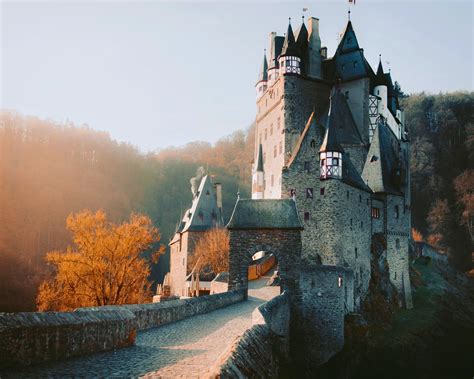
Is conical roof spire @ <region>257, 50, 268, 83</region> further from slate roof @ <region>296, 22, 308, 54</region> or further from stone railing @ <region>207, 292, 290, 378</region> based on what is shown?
stone railing @ <region>207, 292, 290, 378</region>

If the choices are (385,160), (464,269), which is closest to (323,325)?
(385,160)

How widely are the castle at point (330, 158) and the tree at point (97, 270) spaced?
11283 millimetres

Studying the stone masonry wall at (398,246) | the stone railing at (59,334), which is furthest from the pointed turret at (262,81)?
the stone railing at (59,334)

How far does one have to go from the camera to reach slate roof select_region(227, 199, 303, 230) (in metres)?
23.4

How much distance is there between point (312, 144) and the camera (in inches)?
1382

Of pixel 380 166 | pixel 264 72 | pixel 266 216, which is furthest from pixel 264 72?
pixel 266 216

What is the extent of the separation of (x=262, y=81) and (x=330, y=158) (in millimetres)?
20920

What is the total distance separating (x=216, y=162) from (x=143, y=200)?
15684 mm

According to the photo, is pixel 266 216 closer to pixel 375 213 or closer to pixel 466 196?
pixel 375 213

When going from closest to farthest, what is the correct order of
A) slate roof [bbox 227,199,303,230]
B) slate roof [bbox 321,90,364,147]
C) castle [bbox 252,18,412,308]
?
1. slate roof [bbox 227,199,303,230]
2. castle [bbox 252,18,412,308]
3. slate roof [bbox 321,90,364,147]

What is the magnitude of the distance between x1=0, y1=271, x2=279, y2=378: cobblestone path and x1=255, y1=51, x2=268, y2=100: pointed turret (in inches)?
1542

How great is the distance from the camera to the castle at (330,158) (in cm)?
3394

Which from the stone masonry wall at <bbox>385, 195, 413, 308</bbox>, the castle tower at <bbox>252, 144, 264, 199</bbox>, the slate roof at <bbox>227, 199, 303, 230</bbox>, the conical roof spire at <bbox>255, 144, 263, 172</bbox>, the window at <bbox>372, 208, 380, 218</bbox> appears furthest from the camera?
the conical roof spire at <bbox>255, 144, 263, 172</bbox>

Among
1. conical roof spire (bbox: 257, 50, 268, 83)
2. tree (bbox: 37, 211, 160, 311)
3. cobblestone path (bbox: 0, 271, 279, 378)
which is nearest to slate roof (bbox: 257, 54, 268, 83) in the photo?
conical roof spire (bbox: 257, 50, 268, 83)
